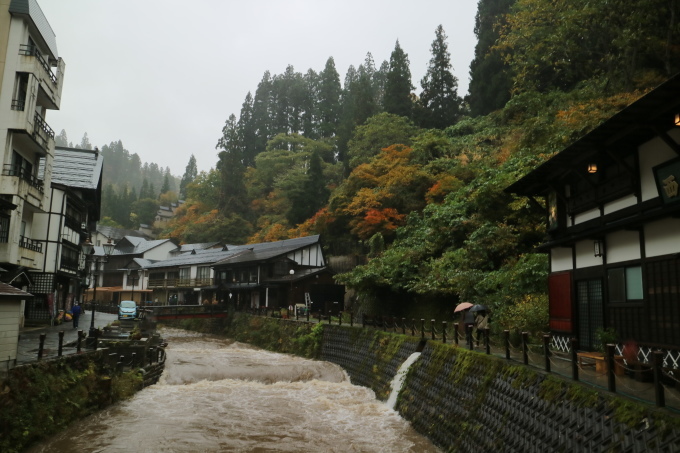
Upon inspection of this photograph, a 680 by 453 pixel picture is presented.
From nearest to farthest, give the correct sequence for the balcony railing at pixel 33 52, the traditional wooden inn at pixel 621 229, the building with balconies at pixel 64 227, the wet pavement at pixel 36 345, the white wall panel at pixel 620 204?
the traditional wooden inn at pixel 621 229 < the white wall panel at pixel 620 204 < the wet pavement at pixel 36 345 < the balcony railing at pixel 33 52 < the building with balconies at pixel 64 227

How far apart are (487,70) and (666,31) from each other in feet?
79.0

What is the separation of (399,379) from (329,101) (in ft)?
214

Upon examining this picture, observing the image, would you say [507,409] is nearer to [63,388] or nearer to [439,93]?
[63,388]

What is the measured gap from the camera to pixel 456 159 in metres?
37.6

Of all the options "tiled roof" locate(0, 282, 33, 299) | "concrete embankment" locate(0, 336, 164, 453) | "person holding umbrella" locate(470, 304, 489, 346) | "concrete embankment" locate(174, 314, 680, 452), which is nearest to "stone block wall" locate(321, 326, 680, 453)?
"concrete embankment" locate(174, 314, 680, 452)

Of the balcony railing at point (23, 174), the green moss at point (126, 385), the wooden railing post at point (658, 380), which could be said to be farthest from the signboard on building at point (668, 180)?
the balcony railing at point (23, 174)

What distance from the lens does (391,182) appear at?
38312 millimetres

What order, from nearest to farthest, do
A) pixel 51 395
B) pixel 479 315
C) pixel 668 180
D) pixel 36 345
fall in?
pixel 668 180, pixel 51 395, pixel 479 315, pixel 36 345

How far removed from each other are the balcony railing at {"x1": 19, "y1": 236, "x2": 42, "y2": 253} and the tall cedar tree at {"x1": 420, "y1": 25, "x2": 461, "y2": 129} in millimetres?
39938

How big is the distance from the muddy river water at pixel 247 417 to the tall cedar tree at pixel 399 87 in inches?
1466

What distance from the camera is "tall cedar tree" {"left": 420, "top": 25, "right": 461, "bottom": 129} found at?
54.5 meters

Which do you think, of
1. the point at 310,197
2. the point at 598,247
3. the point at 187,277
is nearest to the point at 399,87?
the point at 310,197

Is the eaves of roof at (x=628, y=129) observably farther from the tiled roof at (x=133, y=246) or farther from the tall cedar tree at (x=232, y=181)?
the tiled roof at (x=133, y=246)

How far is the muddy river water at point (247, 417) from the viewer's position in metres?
13.2
